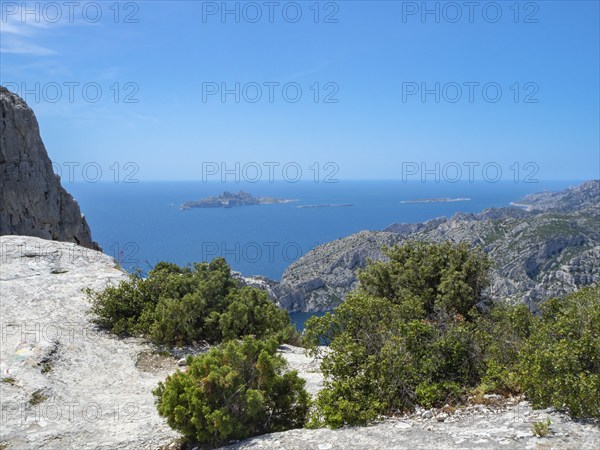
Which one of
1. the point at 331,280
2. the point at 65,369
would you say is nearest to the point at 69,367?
the point at 65,369

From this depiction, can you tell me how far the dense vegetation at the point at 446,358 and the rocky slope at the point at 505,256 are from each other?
101330 mm

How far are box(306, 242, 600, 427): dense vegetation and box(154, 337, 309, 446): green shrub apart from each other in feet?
1.96

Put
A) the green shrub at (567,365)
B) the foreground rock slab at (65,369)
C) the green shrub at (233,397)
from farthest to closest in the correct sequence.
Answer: the foreground rock slab at (65,369), the green shrub at (233,397), the green shrub at (567,365)

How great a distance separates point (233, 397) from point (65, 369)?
19.8 ft

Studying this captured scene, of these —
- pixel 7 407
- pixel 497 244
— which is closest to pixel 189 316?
pixel 7 407

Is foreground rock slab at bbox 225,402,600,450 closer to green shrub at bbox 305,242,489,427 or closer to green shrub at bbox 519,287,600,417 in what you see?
green shrub at bbox 519,287,600,417

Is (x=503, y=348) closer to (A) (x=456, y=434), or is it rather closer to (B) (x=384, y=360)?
(B) (x=384, y=360)

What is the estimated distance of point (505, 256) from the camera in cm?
12738

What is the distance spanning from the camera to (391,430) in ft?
22.0

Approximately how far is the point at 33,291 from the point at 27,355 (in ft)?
15.8

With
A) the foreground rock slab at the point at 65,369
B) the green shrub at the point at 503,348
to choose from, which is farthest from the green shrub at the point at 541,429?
the foreground rock slab at the point at 65,369

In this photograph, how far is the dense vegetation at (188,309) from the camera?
13.4m

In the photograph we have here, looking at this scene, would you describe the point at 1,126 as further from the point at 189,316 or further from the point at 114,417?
the point at 114,417

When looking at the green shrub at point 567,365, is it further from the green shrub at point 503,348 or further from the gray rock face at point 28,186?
the gray rock face at point 28,186
